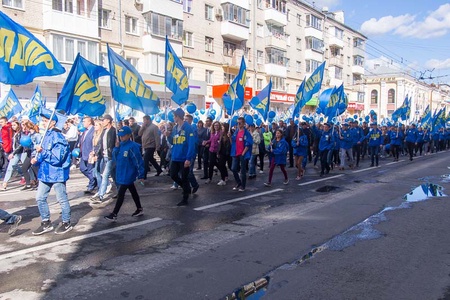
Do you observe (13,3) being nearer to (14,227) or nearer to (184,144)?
(184,144)

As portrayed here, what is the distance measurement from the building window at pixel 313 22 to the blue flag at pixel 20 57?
4818 centimetres

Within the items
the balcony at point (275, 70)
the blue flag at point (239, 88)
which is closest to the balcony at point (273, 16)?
the balcony at point (275, 70)

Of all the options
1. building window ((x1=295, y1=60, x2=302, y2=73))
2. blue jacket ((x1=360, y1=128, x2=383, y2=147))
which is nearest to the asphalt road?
blue jacket ((x1=360, y1=128, x2=383, y2=147))

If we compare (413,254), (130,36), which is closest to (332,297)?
(413,254)

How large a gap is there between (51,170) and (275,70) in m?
39.3

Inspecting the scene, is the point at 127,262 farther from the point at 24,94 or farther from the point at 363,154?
the point at 24,94

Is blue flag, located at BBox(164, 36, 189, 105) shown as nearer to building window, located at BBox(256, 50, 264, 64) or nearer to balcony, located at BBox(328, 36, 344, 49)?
building window, located at BBox(256, 50, 264, 64)

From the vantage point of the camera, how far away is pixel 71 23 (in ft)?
80.6

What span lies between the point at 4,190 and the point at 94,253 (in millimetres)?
6417

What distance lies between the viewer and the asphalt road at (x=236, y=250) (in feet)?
13.5

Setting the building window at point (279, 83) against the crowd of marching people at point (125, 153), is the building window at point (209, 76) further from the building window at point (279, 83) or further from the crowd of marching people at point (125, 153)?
the crowd of marching people at point (125, 153)

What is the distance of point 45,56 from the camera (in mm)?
6664

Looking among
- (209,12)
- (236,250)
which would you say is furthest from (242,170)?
(209,12)

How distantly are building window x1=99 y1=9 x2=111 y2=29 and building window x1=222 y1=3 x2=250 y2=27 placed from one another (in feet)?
41.1
